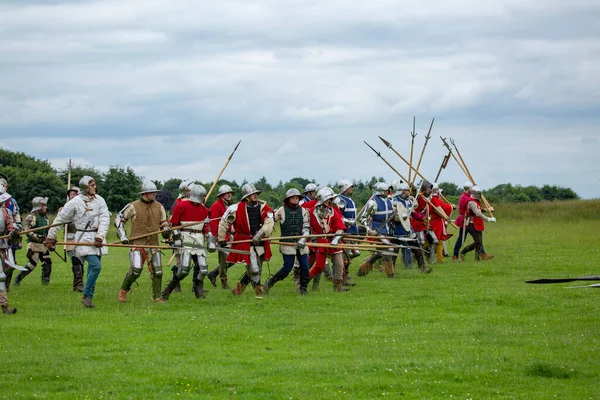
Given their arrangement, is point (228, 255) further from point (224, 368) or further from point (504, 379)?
point (504, 379)

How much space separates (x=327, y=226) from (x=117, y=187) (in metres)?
40.2

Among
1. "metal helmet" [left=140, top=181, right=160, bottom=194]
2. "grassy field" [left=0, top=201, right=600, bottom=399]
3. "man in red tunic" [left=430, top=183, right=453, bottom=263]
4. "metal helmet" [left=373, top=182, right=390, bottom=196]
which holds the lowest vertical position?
"grassy field" [left=0, top=201, right=600, bottom=399]

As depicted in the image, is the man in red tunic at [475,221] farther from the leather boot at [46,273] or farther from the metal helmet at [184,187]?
the leather boot at [46,273]

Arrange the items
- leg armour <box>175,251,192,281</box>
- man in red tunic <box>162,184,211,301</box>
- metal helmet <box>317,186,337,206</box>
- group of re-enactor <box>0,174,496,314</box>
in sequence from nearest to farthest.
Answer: group of re-enactor <box>0,174,496,314</box>
leg armour <box>175,251,192,281</box>
man in red tunic <box>162,184,211,301</box>
metal helmet <box>317,186,337,206</box>

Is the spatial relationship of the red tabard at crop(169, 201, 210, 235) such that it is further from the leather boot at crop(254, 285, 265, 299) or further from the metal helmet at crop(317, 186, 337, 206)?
the metal helmet at crop(317, 186, 337, 206)

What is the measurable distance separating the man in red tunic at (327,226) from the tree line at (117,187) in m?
25.1

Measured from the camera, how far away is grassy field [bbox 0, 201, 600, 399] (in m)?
9.79

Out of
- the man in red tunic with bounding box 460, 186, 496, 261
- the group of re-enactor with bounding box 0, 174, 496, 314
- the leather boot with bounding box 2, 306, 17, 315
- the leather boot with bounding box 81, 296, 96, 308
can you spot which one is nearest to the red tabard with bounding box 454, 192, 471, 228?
the man in red tunic with bounding box 460, 186, 496, 261

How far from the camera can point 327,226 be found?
17984 mm

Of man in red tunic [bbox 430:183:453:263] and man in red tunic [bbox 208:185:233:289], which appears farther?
man in red tunic [bbox 430:183:453:263]

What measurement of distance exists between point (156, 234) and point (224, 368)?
619 cm

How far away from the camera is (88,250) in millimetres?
15820

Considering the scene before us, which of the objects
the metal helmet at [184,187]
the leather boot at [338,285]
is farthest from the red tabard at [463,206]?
the metal helmet at [184,187]

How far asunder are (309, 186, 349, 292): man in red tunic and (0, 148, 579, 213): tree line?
988 inches
